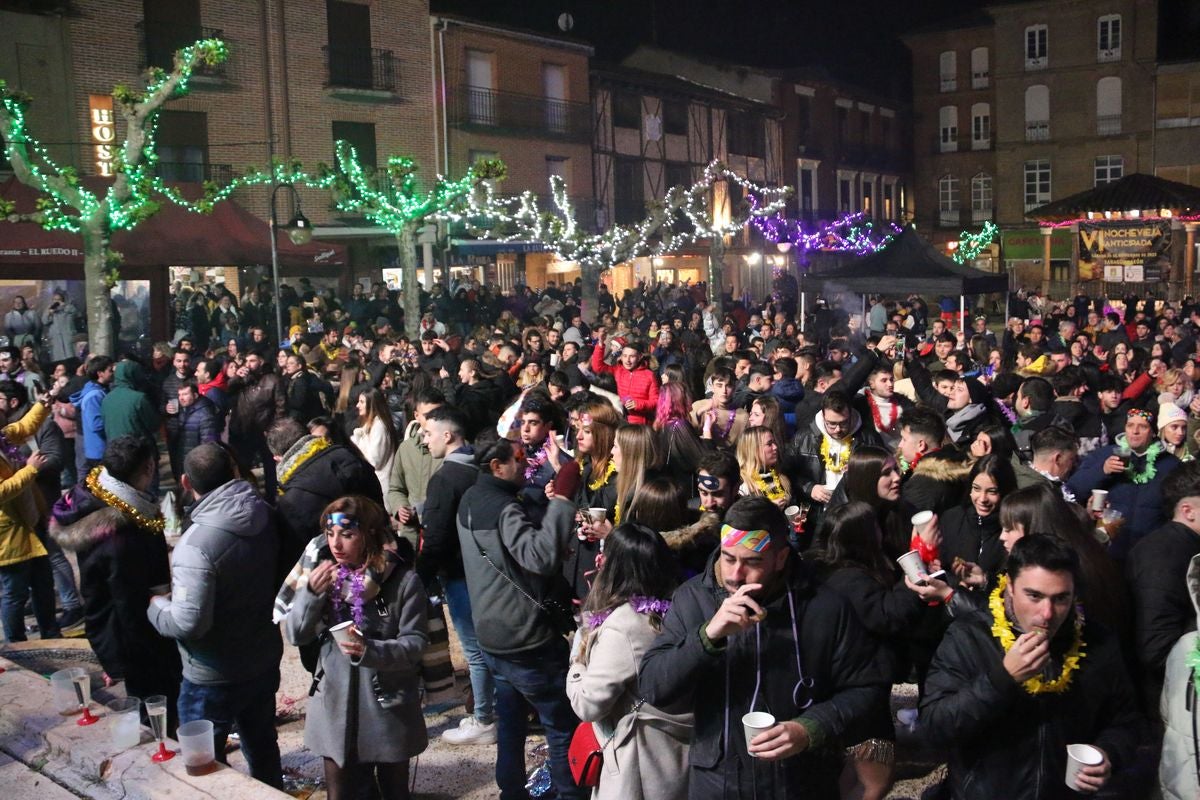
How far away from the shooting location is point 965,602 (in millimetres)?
3215

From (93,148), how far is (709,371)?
53.2 feet

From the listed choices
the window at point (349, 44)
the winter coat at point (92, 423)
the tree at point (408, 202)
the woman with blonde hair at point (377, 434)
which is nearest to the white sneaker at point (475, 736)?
the woman with blonde hair at point (377, 434)

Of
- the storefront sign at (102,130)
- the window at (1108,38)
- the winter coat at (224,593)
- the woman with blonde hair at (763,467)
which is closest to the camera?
the winter coat at (224,593)

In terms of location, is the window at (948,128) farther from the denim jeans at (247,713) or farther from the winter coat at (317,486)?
the denim jeans at (247,713)

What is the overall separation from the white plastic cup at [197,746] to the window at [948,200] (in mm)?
45744

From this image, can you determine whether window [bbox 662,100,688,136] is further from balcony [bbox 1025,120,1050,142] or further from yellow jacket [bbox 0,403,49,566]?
yellow jacket [bbox 0,403,49,566]

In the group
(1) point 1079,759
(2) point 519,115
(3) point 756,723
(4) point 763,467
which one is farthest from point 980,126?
(3) point 756,723

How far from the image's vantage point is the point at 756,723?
9.20 feet

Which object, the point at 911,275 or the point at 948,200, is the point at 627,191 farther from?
the point at 948,200

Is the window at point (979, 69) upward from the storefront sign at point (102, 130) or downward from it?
upward

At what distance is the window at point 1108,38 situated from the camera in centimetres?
3956

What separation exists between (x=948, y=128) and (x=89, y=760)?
4728 cm

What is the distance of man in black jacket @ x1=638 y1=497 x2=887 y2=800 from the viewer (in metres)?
2.90

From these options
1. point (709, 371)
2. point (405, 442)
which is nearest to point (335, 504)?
point (405, 442)
